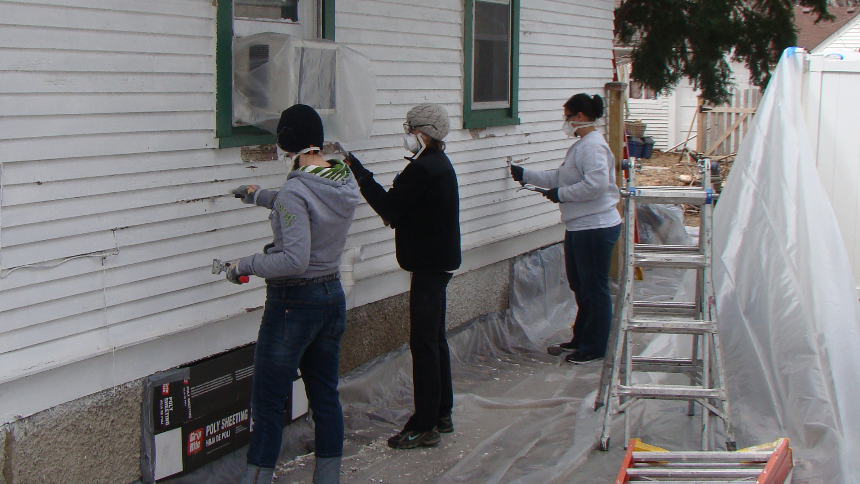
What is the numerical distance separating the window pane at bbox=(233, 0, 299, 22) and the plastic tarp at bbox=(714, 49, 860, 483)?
2946 mm

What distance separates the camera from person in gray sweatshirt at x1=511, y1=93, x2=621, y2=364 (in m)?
5.96

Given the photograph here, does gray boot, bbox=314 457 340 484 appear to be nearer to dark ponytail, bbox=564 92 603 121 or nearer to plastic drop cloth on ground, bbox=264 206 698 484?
plastic drop cloth on ground, bbox=264 206 698 484

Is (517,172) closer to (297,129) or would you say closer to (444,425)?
(444,425)

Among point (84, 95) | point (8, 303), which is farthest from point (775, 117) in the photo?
point (8, 303)

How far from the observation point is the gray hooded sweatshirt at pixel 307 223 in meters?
3.38

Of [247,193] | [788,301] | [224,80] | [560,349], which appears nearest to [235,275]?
[247,193]

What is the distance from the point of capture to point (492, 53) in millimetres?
6738

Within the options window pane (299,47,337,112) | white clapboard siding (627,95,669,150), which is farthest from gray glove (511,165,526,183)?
white clapboard siding (627,95,669,150)

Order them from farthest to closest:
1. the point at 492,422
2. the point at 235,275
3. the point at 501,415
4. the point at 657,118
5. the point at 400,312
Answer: the point at 657,118, the point at 400,312, the point at 501,415, the point at 492,422, the point at 235,275

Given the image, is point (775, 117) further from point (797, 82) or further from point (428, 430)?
point (428, 430)

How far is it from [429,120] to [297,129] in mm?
1033

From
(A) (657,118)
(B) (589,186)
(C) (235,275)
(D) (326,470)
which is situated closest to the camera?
(C) (235,275)

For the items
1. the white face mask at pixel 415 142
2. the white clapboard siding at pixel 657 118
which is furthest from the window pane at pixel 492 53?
the white clapboard siding at pixel 657 118

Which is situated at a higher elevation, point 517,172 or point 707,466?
point 517,172
